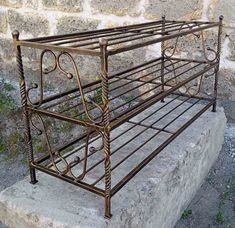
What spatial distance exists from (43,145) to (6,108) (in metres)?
0.49

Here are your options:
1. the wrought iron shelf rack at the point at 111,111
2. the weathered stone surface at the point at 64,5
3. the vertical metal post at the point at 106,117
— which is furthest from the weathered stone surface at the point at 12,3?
the vertical metal post at the point at 106,117

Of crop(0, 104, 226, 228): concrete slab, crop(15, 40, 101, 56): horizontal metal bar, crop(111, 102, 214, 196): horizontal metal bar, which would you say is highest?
crop(15, 40, 101, 56): horizontal metal bar

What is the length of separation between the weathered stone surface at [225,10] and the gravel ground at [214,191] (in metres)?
0.65

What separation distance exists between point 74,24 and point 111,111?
1341 mm

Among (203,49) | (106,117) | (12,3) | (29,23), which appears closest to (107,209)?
(106,117)

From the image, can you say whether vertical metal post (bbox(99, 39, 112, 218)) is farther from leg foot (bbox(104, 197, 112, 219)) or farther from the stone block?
the stone block

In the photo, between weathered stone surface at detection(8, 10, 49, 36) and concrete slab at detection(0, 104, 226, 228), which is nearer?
concrete slab at detection(0, 104, 226, 228)

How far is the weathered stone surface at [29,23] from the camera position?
2.89 m

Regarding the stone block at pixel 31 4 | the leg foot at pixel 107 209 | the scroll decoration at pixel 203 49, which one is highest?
the stone block at pixel 31 4

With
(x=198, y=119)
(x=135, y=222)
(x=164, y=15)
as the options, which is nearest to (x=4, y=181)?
(x=135, y=222)

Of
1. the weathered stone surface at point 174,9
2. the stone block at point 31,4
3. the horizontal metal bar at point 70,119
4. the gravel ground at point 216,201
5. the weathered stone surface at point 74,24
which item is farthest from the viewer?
the stone block at point 31,4

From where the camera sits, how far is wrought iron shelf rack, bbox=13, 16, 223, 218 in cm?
126

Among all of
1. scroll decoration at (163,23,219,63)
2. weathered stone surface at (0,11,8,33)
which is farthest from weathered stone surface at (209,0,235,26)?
weathered stone surface at (0,11,8,33)

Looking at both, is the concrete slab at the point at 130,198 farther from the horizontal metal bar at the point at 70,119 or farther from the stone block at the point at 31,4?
the stone block at the point at 31,4
